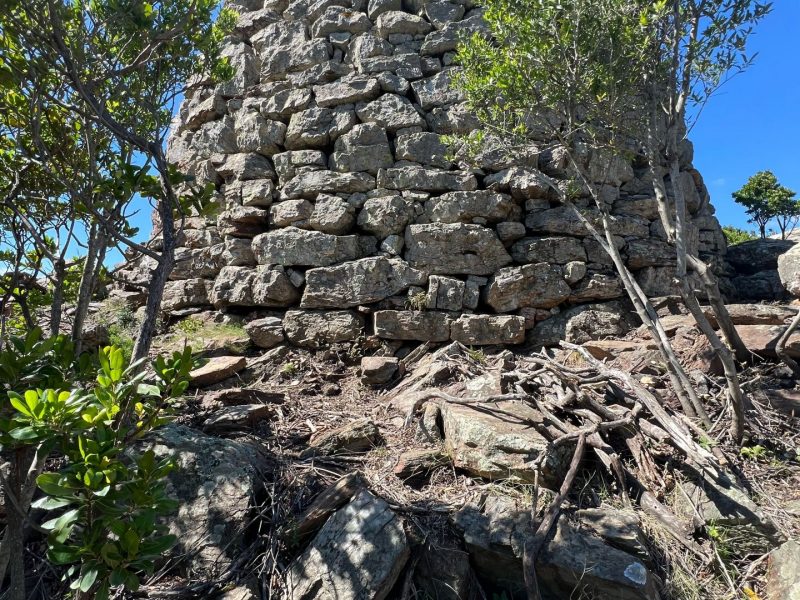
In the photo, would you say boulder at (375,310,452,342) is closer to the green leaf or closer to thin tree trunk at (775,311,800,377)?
thin tree trunk at (775,311,800,377)

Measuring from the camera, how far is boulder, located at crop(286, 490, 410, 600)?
8.59 ft

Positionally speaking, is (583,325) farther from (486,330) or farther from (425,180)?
(425,180)

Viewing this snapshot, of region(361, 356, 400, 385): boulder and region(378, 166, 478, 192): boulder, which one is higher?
region(378, 166, 478, 192): boulder

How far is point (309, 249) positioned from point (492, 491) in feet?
13.6

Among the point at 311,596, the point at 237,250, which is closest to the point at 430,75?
the point at 237,250

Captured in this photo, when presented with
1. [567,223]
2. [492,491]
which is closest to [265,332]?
[492,491]

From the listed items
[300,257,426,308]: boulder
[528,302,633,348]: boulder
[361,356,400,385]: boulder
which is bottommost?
[361,356,400,385]: boulder

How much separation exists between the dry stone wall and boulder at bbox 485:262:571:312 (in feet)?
0.06

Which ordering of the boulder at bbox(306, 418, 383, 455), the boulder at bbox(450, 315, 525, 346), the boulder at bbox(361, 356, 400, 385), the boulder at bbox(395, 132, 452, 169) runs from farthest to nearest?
the boulder at bbox(395, 132, 452, 169)
the boulder at bbox(450, 315, 525, 346)
the boulder at bbox(361, 356, 400, 385)
the boulder at bbox(306, 418, 383, 455)

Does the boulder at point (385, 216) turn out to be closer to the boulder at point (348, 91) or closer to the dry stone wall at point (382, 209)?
the dry stone wall at point (382, 209)

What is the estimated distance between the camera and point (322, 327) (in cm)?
621

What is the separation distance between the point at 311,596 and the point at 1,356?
1.91 metres

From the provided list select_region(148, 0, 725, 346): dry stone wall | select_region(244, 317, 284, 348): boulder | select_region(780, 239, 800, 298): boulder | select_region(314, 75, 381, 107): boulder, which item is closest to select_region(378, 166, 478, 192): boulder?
select_region(148, 0, 725, 346): dry stone wall

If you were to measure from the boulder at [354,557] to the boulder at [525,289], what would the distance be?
3789 mm
